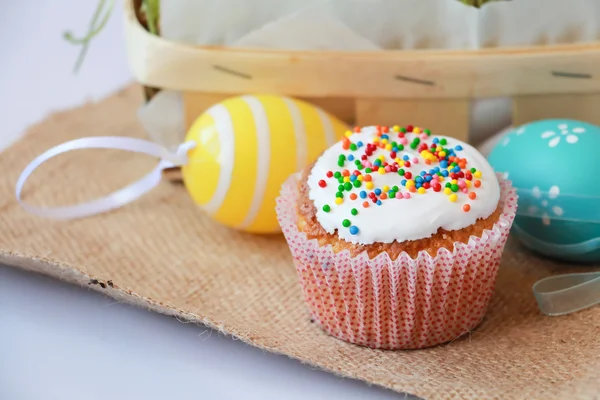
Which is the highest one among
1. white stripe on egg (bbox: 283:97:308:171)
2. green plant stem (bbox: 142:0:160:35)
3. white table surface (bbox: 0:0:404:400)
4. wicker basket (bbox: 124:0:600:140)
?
green plant stem (bbox: 142:0:160:35)

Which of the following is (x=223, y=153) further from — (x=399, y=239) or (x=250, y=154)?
(x=399, y=239)

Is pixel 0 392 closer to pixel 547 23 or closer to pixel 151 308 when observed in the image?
pixel 151 308

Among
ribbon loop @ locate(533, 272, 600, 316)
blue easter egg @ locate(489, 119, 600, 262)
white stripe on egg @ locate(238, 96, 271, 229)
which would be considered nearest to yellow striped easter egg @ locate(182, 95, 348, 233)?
white stripe on egg @ locate(238, 96, 271, 229)

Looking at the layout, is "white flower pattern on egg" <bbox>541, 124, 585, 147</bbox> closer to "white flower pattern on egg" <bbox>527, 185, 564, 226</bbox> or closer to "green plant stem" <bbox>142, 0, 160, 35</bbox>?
"white flower pattern on egg" <bbox>527, 185, 564, 226</bbox>

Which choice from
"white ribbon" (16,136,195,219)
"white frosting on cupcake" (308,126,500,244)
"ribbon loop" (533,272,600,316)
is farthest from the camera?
"white ribbon" (16,136,195,219)

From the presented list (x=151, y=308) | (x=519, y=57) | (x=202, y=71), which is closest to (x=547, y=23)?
(x=519, y=57)

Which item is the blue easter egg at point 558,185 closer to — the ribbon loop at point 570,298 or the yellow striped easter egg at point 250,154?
the ribbon loop at point 570,298

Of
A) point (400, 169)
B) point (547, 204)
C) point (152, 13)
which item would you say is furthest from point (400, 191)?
point (152, 13)
